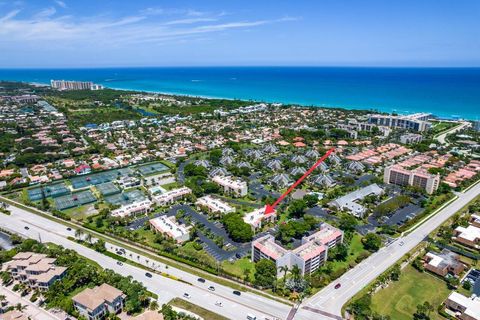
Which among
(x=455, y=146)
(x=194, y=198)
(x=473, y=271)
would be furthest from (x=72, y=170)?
(x=455, y=146)

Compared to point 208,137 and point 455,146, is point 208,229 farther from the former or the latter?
point 455,146

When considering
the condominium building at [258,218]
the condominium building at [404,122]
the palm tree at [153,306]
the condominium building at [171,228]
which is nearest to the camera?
the palm tree at [153,306]

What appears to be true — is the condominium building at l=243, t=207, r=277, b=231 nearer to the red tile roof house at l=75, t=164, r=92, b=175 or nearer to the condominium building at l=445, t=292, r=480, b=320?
the condominium building at l=445, t=292, r=480, b=320

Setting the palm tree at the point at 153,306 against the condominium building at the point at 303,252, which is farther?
the condominium building at the point at 303,252

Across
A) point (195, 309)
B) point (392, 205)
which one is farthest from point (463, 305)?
point (195, 309)

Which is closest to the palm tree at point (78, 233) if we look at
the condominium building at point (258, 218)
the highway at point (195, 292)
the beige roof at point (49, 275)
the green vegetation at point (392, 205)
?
the highway at point (195, 292)

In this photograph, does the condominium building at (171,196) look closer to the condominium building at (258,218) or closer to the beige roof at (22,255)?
the condominium building at (258,218)

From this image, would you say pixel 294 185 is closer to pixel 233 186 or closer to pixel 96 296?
pixel 233 186
